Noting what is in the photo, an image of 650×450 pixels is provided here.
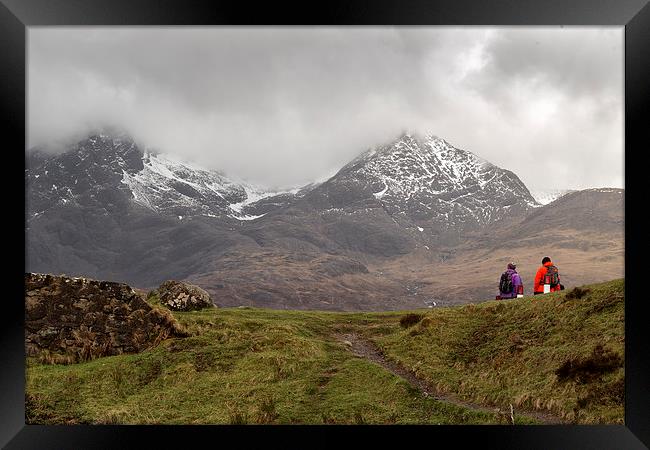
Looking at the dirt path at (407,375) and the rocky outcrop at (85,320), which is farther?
the rocky outcrop at (85,320)

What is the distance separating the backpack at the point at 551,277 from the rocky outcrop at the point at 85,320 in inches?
760

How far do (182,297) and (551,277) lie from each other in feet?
76.2

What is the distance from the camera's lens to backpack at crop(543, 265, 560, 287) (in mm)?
24781

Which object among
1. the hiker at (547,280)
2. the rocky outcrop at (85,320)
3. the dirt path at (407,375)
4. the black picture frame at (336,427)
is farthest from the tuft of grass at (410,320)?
the black picture frame at (336,427)

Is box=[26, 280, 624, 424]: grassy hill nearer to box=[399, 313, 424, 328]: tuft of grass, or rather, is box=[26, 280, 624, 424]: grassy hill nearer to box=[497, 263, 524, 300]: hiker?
box=[497, 263, 524, 300]: hiker

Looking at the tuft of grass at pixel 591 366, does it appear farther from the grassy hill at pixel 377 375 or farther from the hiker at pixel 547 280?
the hiker at pixel 547 280

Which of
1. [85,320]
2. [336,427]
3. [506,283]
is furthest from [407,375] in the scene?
[85,320]

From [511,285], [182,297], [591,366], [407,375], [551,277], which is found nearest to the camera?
[591,366]

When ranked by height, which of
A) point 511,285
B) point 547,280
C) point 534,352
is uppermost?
point 547,280

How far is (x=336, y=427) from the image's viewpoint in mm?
9203

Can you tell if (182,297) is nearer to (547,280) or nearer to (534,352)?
(547,280)

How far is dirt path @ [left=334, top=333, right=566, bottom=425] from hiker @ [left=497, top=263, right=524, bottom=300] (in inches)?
327

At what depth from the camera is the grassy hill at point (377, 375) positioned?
13344 mm
